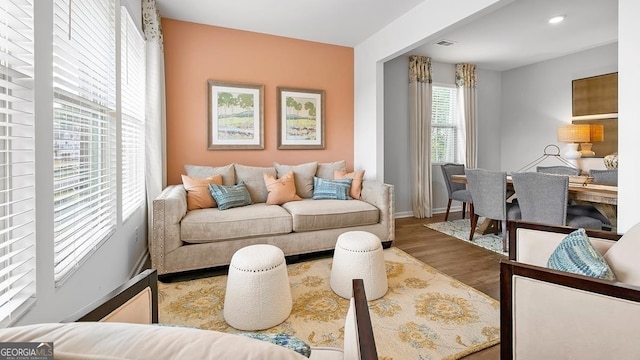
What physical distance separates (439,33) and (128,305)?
10.5ft

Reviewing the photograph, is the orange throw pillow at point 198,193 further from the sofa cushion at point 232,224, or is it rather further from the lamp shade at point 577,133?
the lamp shade at point 577,133

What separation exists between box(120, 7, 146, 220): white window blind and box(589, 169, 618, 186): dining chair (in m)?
4.66

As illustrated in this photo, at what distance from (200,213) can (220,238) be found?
32cm

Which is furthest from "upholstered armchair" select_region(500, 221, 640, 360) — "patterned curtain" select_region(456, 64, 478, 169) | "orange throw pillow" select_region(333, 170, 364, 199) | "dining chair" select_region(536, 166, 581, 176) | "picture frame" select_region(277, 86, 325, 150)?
"patterned curtain" select_region(456, 64, 478, 169)

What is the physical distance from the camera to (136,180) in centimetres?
270

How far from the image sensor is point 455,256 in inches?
118

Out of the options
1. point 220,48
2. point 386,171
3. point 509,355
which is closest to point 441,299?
point 509,355

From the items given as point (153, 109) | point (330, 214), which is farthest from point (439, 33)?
point (153, 109)

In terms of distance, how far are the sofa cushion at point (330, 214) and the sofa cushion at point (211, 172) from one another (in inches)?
27.8

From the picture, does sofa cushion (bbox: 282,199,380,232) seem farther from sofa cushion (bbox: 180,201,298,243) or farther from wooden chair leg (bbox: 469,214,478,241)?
wooden chair leg (bbox: 469,214,478,241)

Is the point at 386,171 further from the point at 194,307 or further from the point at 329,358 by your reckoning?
the point at 329,358

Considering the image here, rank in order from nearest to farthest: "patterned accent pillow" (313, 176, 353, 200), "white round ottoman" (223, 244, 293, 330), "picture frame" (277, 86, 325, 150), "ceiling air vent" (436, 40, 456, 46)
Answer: "white round ottoman" (223, 244, 293, 330) < "patterned accent pillow" (313, 176, 353, 200) < "picture frame" (277, 86, 325, 150) < "ceiling air vent" (436, 40, 456, 46)

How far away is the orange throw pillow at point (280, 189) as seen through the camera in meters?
3.14

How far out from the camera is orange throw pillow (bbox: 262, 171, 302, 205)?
3.14 m
